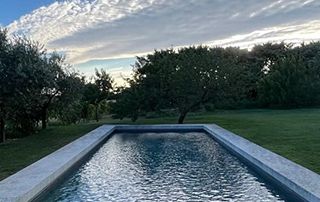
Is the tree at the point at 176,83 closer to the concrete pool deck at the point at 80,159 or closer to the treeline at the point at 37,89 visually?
the treeline at the point at 37,89

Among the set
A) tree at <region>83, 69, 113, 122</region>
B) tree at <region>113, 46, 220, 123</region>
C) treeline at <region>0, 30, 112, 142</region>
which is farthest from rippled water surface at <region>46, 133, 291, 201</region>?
tree at <region>83, 69, 113, 122</region>

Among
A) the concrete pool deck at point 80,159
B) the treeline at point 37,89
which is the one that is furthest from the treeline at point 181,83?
the concrete pool deck at point 80,159

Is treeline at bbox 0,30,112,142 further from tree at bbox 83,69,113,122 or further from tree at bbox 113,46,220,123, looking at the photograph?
tree at bbox 113,46,220,123

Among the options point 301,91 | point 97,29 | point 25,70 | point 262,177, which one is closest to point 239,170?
point 262,177

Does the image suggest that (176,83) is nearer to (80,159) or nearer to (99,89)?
(99,89)

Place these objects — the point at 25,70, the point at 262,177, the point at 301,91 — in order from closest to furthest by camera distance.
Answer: the point at 262,177, the point at 25,70, the point at 301,91

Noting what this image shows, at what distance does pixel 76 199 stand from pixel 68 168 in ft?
5.83

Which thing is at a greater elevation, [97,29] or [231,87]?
[97,29]

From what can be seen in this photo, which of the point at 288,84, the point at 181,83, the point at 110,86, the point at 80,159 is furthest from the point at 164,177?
the point at 288,84

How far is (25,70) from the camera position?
11.7m

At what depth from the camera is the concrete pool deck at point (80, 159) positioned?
553 cm

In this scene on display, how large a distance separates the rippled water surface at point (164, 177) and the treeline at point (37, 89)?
303 centimetres

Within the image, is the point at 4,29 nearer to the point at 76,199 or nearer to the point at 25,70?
the point at 25,70

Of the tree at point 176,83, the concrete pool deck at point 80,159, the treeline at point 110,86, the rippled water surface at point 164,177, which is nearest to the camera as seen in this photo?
the concrete pool deck at point 80,159
